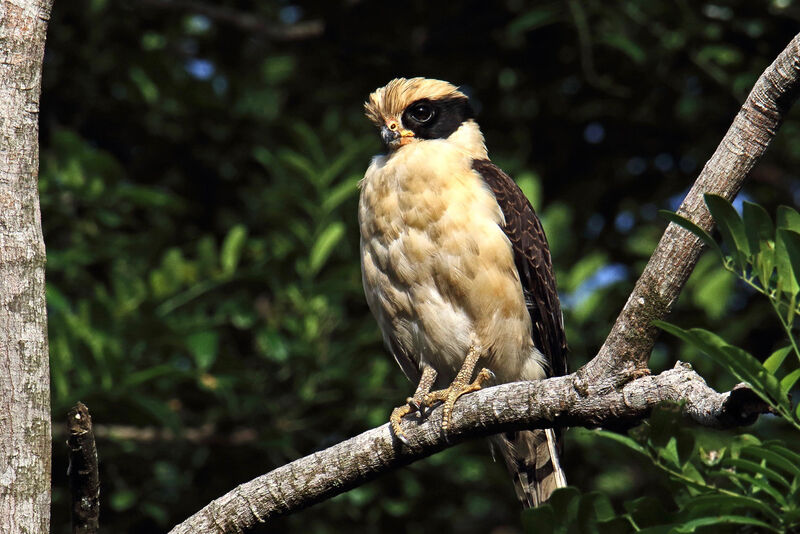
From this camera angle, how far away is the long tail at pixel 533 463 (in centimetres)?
462

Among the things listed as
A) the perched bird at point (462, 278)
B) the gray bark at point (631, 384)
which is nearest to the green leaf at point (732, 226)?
the gray bark at point (631, 384)

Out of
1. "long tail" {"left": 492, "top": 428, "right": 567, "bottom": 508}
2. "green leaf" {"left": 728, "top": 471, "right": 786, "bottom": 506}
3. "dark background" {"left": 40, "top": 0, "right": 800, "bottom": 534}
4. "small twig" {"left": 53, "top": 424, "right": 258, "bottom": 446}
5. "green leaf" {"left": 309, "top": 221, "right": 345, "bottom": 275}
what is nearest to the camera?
"green leaf" {"left": 728, "top": 471, "right": 786, "bottom": 506}

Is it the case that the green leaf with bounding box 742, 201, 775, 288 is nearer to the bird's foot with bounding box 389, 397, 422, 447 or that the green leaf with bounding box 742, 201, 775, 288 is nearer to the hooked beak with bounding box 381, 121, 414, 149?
the bird's foot with bounding box 389, 397, 422, 447

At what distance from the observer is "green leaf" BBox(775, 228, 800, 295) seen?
212 cm

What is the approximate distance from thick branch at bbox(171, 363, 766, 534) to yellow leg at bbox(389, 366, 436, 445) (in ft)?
0.14

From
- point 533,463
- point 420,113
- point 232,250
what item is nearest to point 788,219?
point 533,463

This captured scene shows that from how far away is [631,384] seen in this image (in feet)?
8.57

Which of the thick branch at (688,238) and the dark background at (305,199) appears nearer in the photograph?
the thick branch at (688,238)

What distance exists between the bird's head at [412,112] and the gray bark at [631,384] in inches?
86.6

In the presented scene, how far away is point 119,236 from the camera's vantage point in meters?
5.66

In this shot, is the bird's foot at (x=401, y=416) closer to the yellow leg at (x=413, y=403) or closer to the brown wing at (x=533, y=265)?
the yellow leg at (x=413, y=403)

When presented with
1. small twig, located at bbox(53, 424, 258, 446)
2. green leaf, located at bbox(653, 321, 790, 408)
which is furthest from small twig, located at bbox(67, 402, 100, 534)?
small twig, located at bbox(53, 424, 258, 446)

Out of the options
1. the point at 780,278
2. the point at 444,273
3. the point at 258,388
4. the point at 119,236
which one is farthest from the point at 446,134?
the point at 780,278

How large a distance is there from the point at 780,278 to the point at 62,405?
352 centimetres
